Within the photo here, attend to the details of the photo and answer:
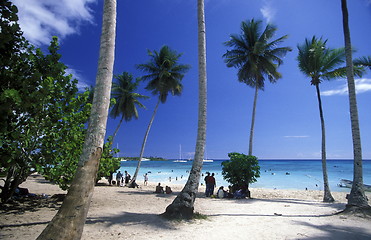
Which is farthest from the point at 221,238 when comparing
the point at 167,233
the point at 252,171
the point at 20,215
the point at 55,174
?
the point at 252,171

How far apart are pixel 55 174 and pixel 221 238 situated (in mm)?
5633


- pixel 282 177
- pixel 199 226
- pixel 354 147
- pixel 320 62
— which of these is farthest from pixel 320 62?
pixel 282 177

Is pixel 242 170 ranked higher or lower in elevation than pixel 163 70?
lower

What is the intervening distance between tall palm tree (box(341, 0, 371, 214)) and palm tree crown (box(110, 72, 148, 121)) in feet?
70.4

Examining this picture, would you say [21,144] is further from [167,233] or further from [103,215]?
[167,233]

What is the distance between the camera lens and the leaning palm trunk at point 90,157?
3.40 meters

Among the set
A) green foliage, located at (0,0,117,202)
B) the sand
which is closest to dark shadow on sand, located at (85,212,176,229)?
the sand

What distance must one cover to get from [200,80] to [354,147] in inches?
292

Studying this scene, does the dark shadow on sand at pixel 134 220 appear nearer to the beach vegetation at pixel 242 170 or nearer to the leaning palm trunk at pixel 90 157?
the leaning palm trunk at pixel 90 157

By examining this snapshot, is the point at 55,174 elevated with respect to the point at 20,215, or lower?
elevated

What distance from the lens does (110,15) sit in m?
4.61

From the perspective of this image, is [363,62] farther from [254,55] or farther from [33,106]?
[33,106]

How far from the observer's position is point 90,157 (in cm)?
379

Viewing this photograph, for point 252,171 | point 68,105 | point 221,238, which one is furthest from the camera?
point 252,171
